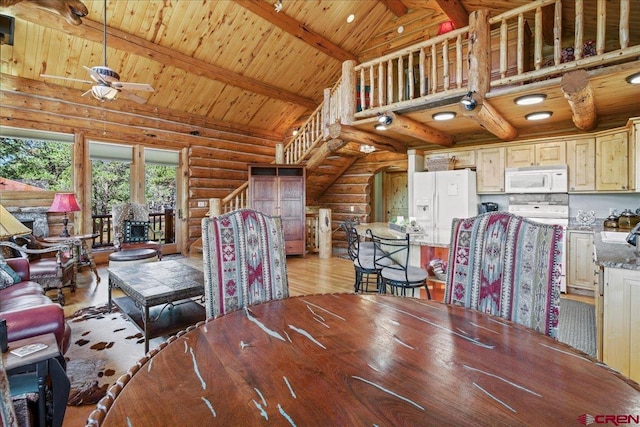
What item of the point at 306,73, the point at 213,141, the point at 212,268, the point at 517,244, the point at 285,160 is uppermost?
the point at 306,73

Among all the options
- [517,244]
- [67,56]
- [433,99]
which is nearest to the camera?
[517,244]

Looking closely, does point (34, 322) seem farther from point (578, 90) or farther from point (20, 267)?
point (578, 90)

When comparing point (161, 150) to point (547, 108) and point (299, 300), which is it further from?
point (547, 108)

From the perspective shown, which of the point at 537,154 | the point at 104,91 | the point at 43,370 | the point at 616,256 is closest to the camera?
the point at 43,370

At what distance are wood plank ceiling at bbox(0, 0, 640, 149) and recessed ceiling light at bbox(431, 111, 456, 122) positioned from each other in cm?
15

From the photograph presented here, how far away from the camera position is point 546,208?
4523 millimetres

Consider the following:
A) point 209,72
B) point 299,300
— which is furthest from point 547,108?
point 209,72

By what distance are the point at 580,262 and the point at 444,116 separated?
2728 mm

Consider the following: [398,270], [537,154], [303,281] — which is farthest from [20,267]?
[537,154]

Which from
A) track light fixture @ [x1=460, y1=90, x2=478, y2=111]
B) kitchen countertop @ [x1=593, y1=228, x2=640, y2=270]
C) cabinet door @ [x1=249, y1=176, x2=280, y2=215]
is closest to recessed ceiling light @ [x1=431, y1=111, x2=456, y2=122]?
track light fixture @ [x1=460, y1=90, x2=478, y2=111]

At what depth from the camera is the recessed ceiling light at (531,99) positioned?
3.31 meters

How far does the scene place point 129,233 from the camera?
533 centimetres

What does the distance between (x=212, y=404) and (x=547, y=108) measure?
15.2ft

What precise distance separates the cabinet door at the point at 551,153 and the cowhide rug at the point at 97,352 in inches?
217
